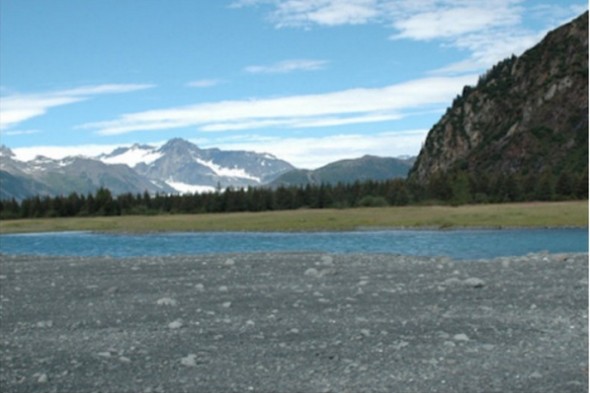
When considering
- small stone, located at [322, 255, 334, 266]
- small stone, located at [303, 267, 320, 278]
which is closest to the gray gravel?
small stone, located at [303, 267, 320, 278]

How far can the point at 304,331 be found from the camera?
777 inches

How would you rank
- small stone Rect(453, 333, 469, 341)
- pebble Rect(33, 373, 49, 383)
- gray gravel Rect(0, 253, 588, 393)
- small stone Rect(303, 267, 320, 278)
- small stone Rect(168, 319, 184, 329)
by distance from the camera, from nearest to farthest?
gray gravel Rect(0, 253, 588, 393), pebble Rect(33, 373, 49, 383), small stone Rect(453, 333, 469, 341), small stone Rect(168, 319, 184, 329), small stone Rect(303, 267, 320, 278)

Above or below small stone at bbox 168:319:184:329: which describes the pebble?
below

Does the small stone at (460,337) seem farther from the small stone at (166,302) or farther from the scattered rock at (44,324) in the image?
the scattered rock at (44,324)

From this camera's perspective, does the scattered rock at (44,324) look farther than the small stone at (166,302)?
No

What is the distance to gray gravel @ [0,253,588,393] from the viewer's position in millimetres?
14992

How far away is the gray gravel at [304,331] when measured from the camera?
15.0 m

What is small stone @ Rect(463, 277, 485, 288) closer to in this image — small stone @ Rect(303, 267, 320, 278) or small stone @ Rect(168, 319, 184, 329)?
small stone @ Rect(303, 267, 320, 278)

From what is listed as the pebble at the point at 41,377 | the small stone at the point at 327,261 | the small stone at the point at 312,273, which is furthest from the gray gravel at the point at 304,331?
the small stone at the point at 327,261

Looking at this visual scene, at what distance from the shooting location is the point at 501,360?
52.4 ft

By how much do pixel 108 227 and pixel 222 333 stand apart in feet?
398

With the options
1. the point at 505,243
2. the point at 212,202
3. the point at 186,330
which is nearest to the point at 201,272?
the point at 186,330

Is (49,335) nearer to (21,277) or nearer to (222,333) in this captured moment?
(222,333)

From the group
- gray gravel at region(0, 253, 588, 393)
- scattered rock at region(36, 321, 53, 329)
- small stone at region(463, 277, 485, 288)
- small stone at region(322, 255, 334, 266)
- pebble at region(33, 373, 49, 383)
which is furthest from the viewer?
small stone at region(322, 255, 334, 266)
